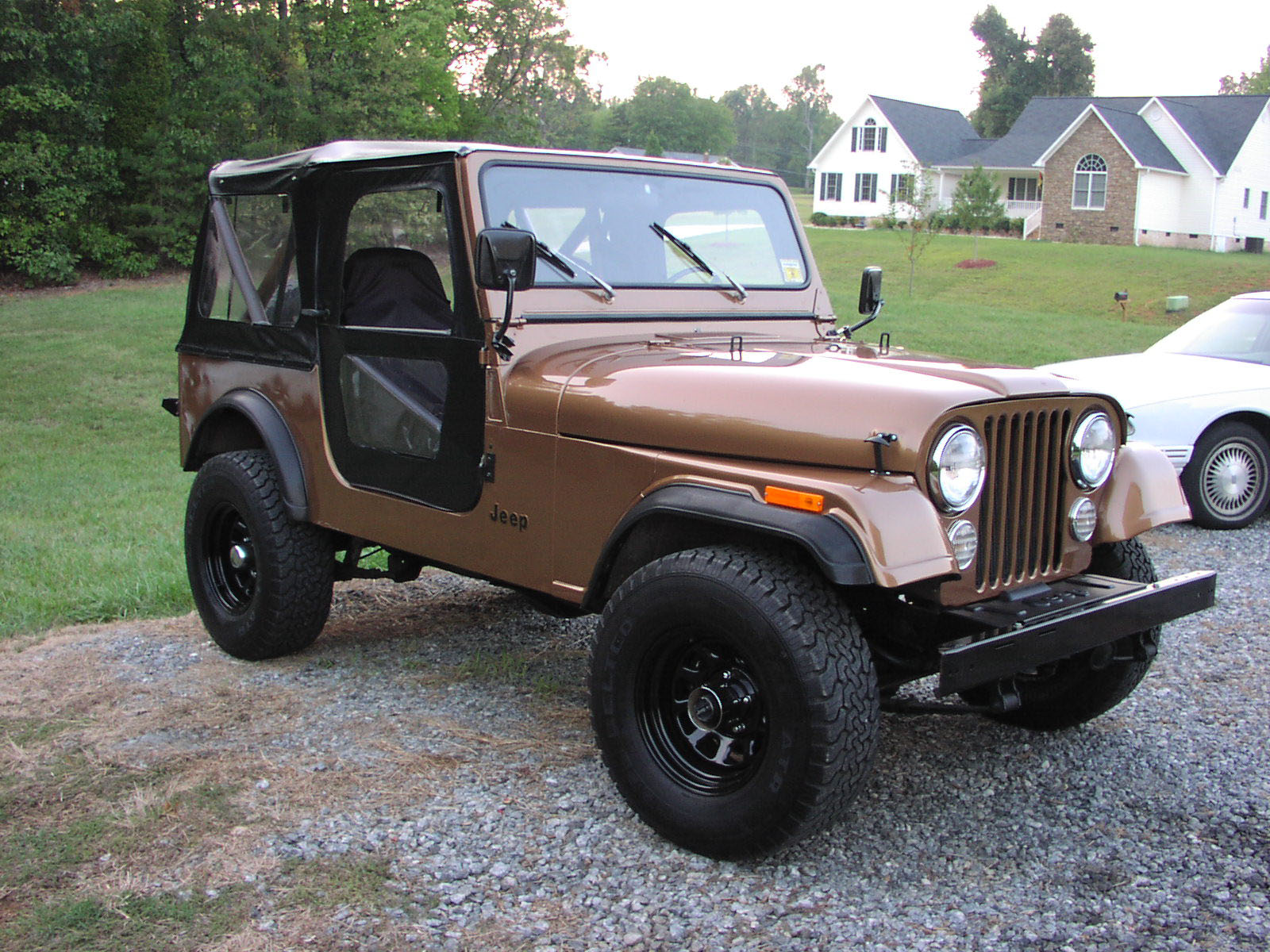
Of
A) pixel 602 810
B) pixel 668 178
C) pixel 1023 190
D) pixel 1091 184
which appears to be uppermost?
pixel 1023 190

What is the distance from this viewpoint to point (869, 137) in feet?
162

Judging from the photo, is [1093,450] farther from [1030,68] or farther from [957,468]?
[1030,68]

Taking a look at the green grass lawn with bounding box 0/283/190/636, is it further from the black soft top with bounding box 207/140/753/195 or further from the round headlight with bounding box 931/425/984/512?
the round headlight with bounding box 931/425/984/512

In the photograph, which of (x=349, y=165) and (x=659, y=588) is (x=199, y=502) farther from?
(x=659, y=588)

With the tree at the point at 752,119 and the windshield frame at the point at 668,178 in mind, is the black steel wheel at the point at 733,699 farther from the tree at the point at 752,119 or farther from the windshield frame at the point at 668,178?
the tree at the point at 752,119

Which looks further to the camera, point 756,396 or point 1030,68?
point 1030,68

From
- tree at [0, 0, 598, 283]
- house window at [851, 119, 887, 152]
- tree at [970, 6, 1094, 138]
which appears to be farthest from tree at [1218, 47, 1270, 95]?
tree at [0, 0, 598, 283]

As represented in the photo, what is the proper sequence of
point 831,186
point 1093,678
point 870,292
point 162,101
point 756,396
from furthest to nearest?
point 831,186
point 162,101
point 870,292
point 1093,678
point 756,396

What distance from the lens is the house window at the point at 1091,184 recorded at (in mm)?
40172

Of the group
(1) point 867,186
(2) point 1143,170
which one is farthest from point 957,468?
(1) point 867,186

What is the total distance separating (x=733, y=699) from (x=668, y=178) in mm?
2163

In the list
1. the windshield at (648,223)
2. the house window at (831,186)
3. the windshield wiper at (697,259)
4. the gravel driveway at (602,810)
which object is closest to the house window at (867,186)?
the house window at (831,186)

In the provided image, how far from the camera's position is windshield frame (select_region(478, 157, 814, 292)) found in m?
3.96

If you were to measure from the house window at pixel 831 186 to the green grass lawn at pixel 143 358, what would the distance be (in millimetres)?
15172
